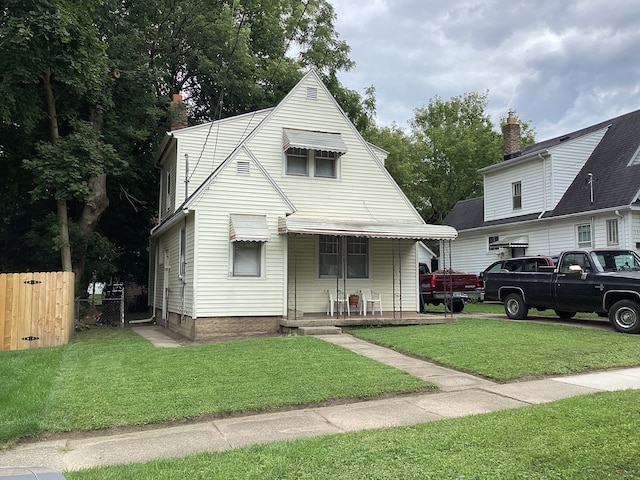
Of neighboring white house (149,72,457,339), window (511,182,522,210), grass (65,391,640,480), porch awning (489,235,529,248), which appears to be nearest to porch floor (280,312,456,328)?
neighboring white house (149,72,457,339)

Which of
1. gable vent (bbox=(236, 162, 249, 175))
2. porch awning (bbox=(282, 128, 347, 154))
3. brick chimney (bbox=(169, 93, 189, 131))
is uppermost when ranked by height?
brick chimney (bbox=(169, 93, 189, 131))

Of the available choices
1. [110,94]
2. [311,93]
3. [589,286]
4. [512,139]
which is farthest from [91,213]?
[512,139]

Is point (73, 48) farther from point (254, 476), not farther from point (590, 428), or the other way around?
point (590, 428)

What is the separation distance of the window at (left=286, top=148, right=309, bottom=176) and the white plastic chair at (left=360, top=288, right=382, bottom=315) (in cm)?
416

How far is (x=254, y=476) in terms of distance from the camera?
4184 mm

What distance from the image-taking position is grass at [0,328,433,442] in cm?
629

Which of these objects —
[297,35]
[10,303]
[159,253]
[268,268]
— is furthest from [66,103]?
[297,35]

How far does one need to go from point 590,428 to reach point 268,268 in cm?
985

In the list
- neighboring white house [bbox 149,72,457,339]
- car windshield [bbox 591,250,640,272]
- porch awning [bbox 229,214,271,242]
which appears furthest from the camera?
neighboring white house [bbox 149,72,457,339]

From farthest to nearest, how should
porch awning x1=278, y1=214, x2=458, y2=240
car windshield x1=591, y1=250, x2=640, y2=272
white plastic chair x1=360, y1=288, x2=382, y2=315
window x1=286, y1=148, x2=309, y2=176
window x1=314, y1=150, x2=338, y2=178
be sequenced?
window x1=314, y1=150, x2=338, y2=178 → window x1=286, y1=148, x2=309, y2=176 → white plastic chair x1=360, y1=288, x2=382, y2=315 → porch awning x1=278, y1=214, x2=458, y2=240 → car windshield x1=591, y1=250, x2=640, y2=272

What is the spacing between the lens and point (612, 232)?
20.2 m

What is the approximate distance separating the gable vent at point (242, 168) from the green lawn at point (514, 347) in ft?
17.1

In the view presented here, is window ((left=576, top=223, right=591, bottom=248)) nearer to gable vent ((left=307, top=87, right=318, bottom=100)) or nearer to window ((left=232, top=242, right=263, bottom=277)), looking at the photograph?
gable vent ((left=307, top=87, right=318, bottom=100))

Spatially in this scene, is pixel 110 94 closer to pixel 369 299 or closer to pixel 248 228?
pixel 248 228
